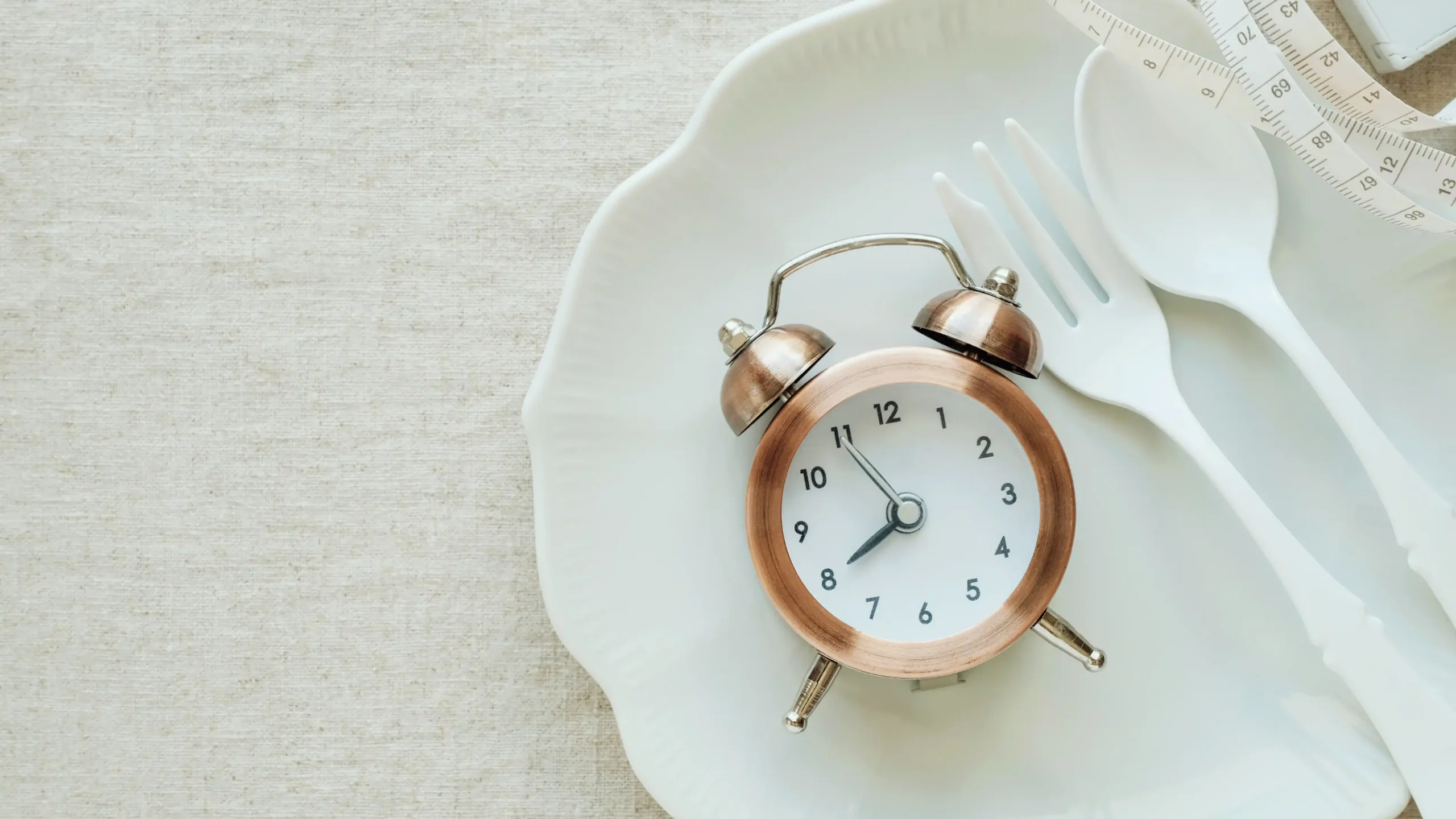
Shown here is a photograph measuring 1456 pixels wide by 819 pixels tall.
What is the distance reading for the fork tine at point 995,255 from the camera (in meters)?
0.83

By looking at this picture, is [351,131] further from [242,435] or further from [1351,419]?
[1351,419]

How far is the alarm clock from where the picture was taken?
761 millimetres

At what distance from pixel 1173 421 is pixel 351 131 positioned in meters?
0.87

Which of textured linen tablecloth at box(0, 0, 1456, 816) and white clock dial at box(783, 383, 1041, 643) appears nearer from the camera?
white clock dial at box(783, 383, 1041, 643)

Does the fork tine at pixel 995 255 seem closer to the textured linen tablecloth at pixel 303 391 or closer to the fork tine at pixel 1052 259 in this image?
the fork tine at pixel 1052 259

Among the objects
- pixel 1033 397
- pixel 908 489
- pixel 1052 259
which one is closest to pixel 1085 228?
pixel 1052 259

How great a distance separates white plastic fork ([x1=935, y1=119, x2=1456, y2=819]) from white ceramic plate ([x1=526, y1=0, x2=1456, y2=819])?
4 centimetres

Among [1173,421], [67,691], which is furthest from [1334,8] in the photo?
[67,691]

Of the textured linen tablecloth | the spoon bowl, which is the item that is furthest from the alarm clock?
the textured linen tablecloth

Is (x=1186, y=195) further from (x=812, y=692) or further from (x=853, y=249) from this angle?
(x=812, y=692)

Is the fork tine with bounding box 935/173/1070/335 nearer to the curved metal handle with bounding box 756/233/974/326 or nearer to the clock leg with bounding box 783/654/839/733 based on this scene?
the curved metal handle with bounding box 756/233/974/326

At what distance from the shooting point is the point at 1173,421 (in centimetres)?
81

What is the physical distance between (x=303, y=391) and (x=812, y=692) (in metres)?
0.62

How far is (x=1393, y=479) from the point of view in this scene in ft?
2.56
